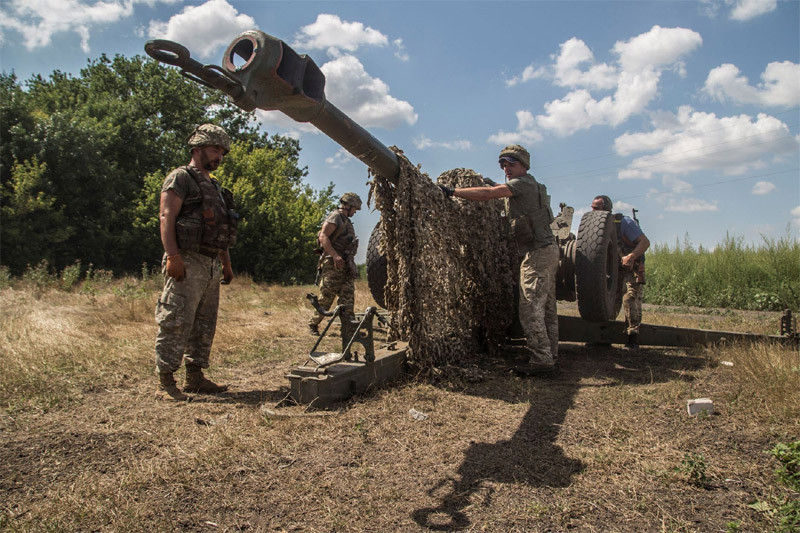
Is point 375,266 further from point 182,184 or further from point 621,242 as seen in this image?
point 621,242

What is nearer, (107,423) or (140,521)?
(140,521)

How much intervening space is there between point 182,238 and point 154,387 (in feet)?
4.59

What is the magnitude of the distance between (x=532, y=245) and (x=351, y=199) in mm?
2975

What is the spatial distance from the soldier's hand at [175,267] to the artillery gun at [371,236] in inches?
45.2

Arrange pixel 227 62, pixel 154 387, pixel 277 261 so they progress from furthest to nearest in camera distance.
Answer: pixel 277 261
pixel 154 387
pixel 227 62

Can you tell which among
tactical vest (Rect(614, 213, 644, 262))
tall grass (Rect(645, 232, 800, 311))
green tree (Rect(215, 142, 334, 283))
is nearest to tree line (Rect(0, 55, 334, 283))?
green tree (Rect(215, 142, 334, 283))

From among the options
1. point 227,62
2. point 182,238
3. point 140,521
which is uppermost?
point 227,62

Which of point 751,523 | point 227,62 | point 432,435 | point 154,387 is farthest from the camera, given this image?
point 154,387

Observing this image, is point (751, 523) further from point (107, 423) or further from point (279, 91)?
point (107, 423)

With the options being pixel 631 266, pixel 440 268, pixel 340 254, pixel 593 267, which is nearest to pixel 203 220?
pixel 440 268

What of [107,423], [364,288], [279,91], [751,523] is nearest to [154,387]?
[107,423]

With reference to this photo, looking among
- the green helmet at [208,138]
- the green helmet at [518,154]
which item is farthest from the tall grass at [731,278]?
the green helmet at [208,138]

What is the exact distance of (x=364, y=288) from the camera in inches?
604

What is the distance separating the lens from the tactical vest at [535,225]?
17.3 feet
